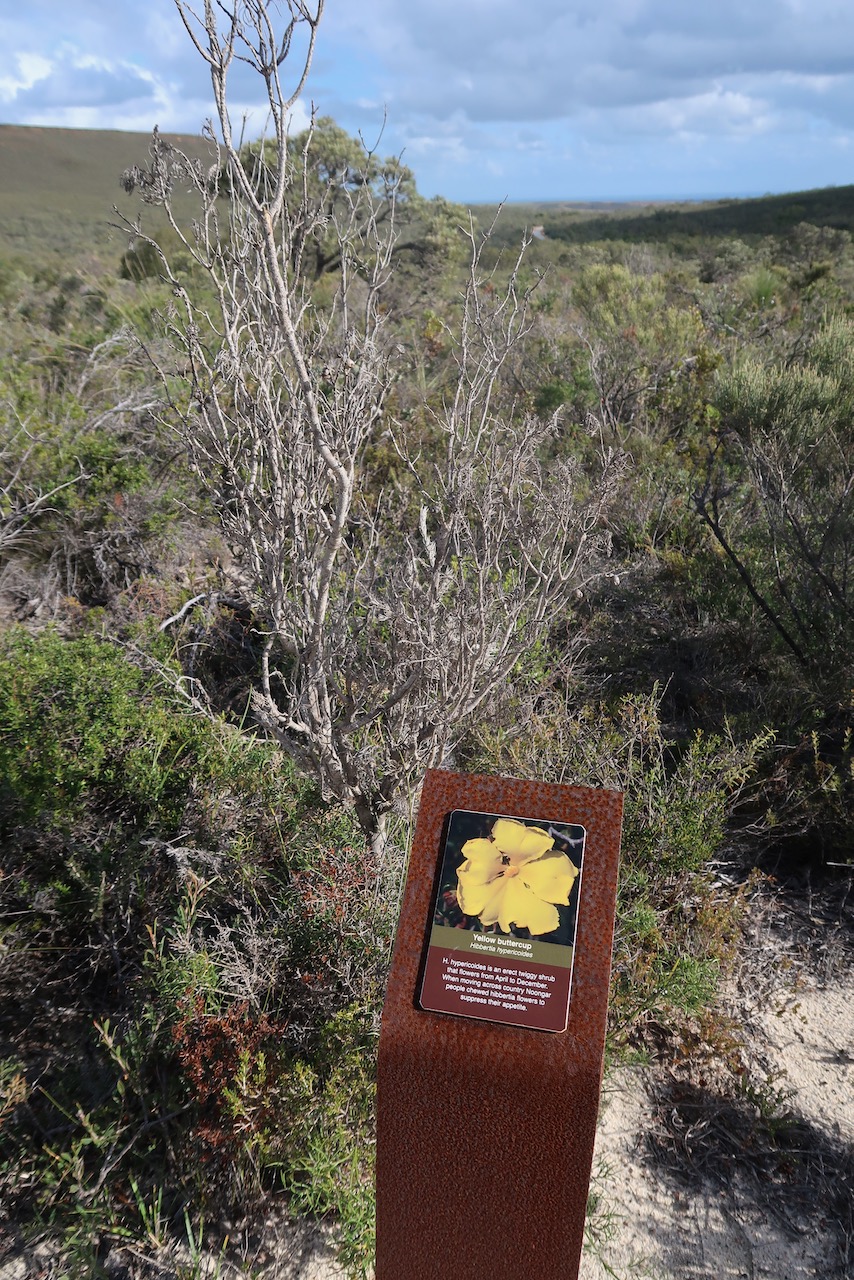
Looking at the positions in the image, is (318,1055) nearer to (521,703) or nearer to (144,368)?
(521,703)

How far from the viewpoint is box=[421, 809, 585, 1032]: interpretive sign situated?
1.69 metres

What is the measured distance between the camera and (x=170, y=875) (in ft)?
10.8

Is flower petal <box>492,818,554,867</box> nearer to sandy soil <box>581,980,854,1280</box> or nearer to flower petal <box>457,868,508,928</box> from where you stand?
flower petal <box>457,868,508,928</box>

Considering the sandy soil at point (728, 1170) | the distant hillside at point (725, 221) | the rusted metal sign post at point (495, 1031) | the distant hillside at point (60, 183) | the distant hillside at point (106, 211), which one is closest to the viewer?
the rusted metal sign post at point (495, 1031)

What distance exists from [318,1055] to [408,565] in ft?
5.44

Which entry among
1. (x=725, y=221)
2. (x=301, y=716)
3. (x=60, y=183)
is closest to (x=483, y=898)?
(x=301, y=716)

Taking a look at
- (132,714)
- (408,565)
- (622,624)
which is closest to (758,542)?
(622,624)

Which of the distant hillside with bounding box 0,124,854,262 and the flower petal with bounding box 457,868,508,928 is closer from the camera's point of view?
the flower petal with bounding box 457,868,508,928

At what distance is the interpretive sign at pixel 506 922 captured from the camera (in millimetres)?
1691

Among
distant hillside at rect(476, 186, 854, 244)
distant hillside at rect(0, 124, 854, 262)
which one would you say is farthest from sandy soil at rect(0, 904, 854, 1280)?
distant hillside at rect(476, 186, 854, 244)

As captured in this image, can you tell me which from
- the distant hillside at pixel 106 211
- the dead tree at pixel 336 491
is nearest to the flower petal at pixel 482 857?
the dead tree at pixel 336 491

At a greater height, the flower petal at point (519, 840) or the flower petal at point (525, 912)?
the flower petal at point (519, 840)

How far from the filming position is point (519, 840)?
Result: 6.03 ft

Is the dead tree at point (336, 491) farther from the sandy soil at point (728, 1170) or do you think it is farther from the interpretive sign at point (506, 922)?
the sandy soil at point (728, 1170)
